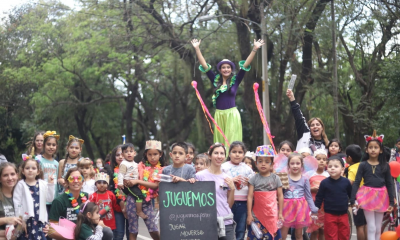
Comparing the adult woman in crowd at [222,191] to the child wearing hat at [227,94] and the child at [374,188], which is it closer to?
the child at [374,188]

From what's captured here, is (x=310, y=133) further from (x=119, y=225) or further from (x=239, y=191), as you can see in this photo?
(x=119, y=225)

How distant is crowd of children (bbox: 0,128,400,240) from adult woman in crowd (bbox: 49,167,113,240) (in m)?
0.10

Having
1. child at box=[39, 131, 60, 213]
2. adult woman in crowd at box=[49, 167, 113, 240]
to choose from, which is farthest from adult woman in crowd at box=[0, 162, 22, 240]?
child at box=[39, 131, 60, 213]

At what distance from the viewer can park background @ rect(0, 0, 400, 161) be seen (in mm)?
19188

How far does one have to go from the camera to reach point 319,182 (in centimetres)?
840

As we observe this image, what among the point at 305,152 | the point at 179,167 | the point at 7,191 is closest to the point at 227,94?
the point at 305,152

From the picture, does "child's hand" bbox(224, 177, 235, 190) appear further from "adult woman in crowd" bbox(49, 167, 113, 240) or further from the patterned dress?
the patterned dress

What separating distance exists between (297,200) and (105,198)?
2.75 metres

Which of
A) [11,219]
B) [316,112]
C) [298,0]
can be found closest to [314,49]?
[316,112]

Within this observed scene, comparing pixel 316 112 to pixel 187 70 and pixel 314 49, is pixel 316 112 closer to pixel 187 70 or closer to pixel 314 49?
pixel 314 49

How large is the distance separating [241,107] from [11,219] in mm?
25320

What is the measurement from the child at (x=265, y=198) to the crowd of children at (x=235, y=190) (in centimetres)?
1

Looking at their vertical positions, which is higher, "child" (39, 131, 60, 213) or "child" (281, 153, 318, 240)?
"child" (39, 131, 60, 213)

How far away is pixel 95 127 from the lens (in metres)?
35.0
